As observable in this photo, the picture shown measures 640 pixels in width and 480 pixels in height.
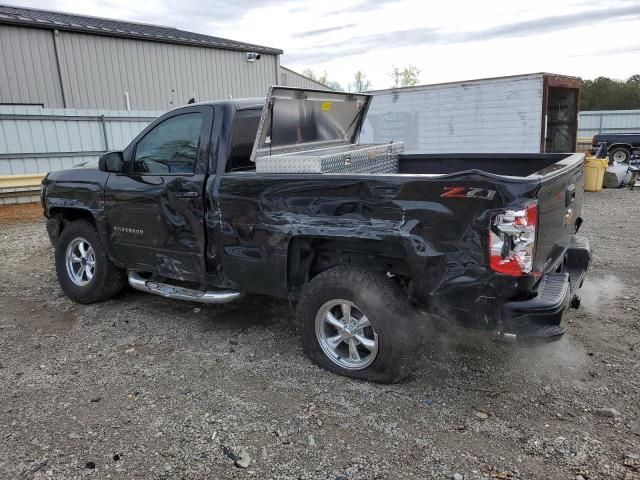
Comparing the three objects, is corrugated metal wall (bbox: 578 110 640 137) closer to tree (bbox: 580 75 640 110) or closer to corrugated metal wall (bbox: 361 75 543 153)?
tree (bbox: 580 75 640 110)

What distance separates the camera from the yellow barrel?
40.8 ft

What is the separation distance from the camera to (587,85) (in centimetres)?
3428

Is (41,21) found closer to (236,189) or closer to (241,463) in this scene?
(236,189)

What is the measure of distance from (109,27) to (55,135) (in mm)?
7155

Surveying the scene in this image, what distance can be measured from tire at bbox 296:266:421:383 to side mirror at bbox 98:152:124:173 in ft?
7.65

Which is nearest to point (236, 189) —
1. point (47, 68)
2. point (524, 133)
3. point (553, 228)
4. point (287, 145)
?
point (287, 145)

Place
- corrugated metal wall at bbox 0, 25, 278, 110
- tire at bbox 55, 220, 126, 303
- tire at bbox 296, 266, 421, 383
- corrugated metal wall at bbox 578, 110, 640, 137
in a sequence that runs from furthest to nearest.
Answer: corrugated metal wall at bbox 578, 110, 640, 137
corrugated metal wall at bbox 0, 25, 278, 110
tire at bbox 55, 220, 126, 303
tire at bbox 296, 266, 421, 383

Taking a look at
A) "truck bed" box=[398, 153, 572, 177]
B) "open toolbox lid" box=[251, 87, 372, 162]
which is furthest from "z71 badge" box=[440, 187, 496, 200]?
"open toolbox lid" box=[251, 87, 372, 162]

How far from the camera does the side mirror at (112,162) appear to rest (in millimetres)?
4805

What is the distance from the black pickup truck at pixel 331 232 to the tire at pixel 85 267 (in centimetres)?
1

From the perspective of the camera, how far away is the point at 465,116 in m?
12.4

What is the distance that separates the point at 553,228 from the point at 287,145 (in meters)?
2.30

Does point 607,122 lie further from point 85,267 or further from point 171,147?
point 85,267

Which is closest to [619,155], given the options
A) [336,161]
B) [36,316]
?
[336,161]
